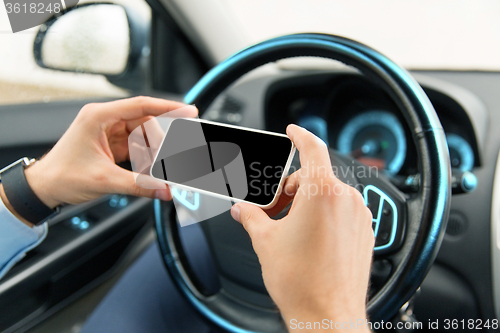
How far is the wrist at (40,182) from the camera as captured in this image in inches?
29.4

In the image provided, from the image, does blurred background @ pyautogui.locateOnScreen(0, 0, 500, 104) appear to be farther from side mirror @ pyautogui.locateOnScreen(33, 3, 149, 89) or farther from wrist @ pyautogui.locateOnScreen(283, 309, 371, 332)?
wrist @ pyautogui.locateOnScreen(283, 309, 371, 332)

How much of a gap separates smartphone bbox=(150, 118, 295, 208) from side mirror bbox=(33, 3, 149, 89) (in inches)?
25.4

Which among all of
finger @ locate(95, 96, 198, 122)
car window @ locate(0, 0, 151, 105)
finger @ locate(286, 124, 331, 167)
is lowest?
finger @ locate(286, 124, 331, 167)

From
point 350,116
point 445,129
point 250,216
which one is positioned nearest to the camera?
point 250,216

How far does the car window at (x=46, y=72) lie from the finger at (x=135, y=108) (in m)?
0.44

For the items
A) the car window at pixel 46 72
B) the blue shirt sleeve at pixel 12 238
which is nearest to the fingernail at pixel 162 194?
the blue shirt sleeve at pixel 12 238

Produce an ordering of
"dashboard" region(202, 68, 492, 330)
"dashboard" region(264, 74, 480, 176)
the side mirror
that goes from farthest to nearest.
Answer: "dashboard" region(264, 74, 480, 176)
the side mirror
"dashboard" region(202, 68, 492, 330)

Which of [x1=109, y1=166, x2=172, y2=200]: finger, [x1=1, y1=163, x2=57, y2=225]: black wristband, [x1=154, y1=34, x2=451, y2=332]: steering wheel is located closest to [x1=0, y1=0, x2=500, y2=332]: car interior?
[x1=154, y1=34, x2=451, y2=332]: steering wheel

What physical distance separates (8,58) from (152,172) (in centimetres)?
64

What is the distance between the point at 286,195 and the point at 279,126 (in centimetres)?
79

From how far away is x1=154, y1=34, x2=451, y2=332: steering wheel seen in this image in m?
0.59

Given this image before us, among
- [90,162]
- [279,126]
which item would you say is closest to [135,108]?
[90,162]

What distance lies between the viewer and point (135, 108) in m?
0.76

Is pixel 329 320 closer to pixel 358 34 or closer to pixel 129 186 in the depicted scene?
pixel 129 186
